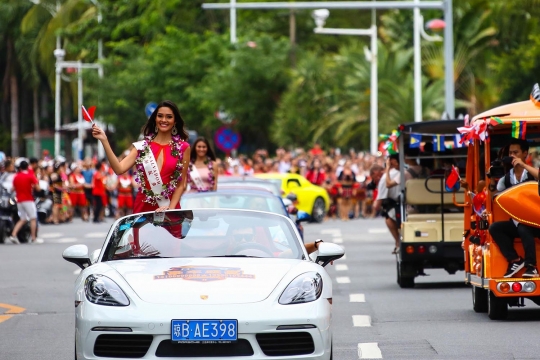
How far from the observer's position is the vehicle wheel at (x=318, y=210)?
36125 mm

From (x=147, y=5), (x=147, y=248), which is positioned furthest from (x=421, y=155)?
(x=147, y=5)

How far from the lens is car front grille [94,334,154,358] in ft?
26.7

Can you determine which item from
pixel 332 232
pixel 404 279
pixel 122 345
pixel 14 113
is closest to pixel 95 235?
pixel 332 232

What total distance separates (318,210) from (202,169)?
18.5 metres

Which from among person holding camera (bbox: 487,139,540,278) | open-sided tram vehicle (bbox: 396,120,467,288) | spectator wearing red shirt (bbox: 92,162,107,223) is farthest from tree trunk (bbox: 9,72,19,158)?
person holding camera (bbox: 487,139,540,278)

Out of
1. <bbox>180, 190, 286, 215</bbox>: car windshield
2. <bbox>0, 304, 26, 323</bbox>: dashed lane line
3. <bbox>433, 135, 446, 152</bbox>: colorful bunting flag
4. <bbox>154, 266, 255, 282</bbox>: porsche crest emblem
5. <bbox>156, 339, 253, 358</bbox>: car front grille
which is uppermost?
<bbox>433, 135, 446, 152</bbox>: colorful bunting flag

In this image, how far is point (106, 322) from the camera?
823cm

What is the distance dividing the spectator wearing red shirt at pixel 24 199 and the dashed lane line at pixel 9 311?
1311 cm

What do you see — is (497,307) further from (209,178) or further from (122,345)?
(209,178)

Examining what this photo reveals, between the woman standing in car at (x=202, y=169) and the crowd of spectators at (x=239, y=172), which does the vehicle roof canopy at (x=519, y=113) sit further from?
the crowd of spectators at (x=239, y=172)

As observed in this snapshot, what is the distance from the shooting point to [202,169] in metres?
18.0

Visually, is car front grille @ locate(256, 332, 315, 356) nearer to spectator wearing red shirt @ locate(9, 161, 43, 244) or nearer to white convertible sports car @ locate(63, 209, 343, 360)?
Answer: white convertible sports car @ locate(63, 209, 343, 360)

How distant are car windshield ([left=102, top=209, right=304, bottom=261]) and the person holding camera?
3.45 m

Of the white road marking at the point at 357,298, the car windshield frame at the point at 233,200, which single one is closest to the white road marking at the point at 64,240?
the car windshield frame at the point at 233,200
